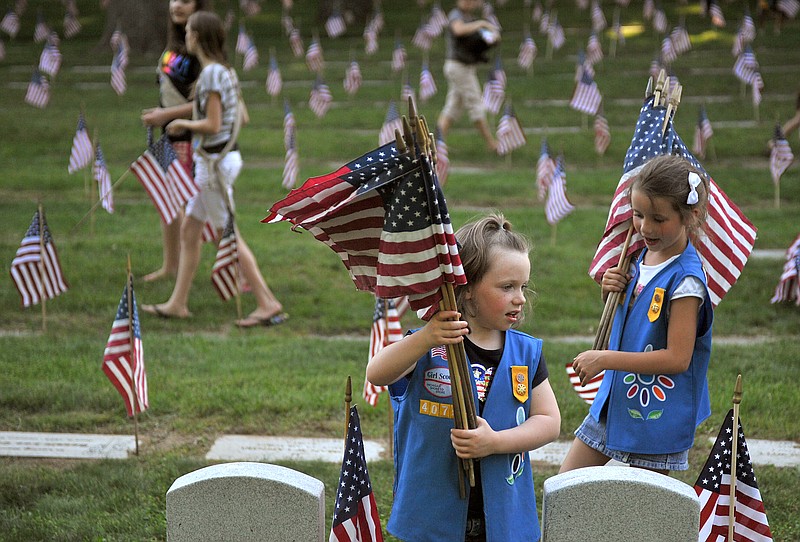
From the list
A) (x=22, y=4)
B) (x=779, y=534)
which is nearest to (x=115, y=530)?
(x=779, y=534)

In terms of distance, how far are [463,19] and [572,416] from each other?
9518mm

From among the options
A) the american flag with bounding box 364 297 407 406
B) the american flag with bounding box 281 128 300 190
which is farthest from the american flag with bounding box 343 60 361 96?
the american flag with bounding box 364 297 407 406

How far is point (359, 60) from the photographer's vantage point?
2720 cm

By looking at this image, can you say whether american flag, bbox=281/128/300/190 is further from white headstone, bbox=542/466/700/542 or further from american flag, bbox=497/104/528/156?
white headstone, bbox=542/466/700/542

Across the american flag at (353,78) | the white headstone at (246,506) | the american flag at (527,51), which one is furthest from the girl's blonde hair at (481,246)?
the american flag at (527,51)

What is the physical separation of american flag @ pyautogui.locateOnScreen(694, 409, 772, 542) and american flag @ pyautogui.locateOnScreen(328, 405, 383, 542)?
119cm

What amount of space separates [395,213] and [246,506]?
1.00 metres

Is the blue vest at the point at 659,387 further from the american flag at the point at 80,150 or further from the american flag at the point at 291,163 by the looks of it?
the american flag at the point at 291,163

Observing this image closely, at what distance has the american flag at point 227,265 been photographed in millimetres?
8125

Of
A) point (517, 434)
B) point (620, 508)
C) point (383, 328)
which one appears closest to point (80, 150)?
point (383, 328)

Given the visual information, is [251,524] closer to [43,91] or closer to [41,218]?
[41,218]

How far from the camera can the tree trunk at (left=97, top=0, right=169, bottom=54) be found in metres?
26.6

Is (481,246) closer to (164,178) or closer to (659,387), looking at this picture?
(659,387)

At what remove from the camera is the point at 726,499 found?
3.75m
